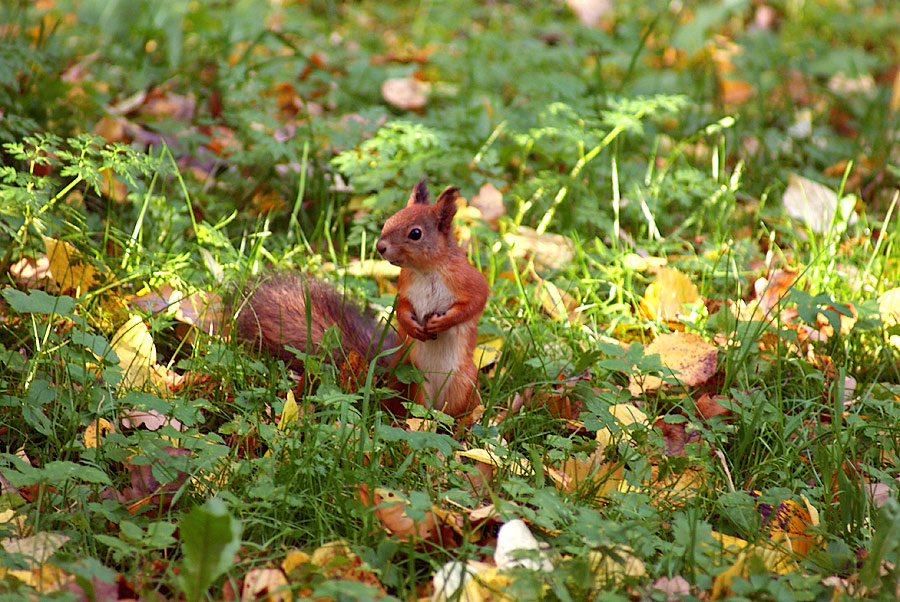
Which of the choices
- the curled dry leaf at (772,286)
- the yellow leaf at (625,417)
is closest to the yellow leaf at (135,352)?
the yellow leaf at (625,417)

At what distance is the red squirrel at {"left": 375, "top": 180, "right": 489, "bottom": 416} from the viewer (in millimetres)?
2309

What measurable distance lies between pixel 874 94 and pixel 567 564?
4.25 metres

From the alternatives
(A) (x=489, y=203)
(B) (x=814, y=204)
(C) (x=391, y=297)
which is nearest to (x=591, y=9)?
(B) (x=814, y=204)

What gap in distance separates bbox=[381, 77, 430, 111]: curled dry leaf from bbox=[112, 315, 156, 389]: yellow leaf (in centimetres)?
221

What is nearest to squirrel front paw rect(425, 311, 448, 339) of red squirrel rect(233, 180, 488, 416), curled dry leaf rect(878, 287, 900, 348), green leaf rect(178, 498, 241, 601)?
red squirrel rect(233, 180, 488, 416)

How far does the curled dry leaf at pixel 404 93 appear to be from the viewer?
4.35 m

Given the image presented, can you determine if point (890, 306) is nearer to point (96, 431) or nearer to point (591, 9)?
point (96, 431)

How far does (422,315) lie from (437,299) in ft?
0.20

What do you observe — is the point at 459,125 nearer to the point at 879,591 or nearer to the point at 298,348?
the point at 298,348

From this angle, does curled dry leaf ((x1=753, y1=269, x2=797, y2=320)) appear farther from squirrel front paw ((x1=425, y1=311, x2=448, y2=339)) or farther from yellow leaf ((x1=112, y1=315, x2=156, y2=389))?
yellow leaf ((x1=112, y1=315, x2=156, y2=389))

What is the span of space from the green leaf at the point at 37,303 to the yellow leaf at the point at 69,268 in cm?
28

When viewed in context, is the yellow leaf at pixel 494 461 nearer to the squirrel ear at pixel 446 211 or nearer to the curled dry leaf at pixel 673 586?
the curled dry leaf at pixel 673 586

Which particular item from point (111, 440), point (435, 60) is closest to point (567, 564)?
point (111, 440)

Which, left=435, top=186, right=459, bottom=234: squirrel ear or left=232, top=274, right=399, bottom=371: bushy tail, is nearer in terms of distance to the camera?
left=435, top=186, right=459, bottom=234: squirrel ear
